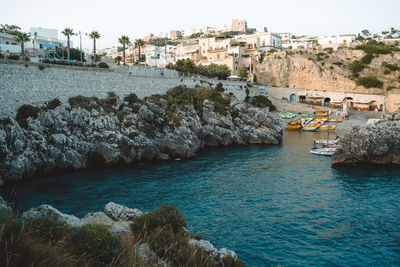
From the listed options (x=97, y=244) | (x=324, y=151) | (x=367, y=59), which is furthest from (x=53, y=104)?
(x=367, y=59)

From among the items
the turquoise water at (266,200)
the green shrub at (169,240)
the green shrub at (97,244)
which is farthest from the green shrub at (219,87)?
the green shrub at (97,244)

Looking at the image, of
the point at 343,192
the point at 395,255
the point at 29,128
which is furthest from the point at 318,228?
the point at 29,128

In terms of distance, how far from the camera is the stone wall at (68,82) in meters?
26.5

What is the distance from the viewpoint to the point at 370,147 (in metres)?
30.2

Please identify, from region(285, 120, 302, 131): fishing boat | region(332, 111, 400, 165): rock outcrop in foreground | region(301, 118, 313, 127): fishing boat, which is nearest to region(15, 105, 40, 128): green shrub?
region(332, 111, 400, 165): rock outcrop in foreground

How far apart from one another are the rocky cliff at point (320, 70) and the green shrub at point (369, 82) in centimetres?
84

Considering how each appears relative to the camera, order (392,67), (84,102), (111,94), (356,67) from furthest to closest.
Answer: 1. (356,67)
2. (392,67)
3. (111,94)
4. (84,102)

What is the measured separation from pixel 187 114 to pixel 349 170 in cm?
2170

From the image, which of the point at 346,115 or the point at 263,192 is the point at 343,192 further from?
the point at 346,115

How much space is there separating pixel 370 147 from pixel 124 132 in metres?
27.7

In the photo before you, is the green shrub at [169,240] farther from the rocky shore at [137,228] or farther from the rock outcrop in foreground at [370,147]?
the rock outcrop in foreground at [370,147]

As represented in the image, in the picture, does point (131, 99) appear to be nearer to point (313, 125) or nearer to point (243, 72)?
point (313, 125)

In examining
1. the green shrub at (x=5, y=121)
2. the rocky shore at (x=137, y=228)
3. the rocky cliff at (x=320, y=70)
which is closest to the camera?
the rocky shore at (x=137, y=228)

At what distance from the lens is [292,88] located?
2955 inches
